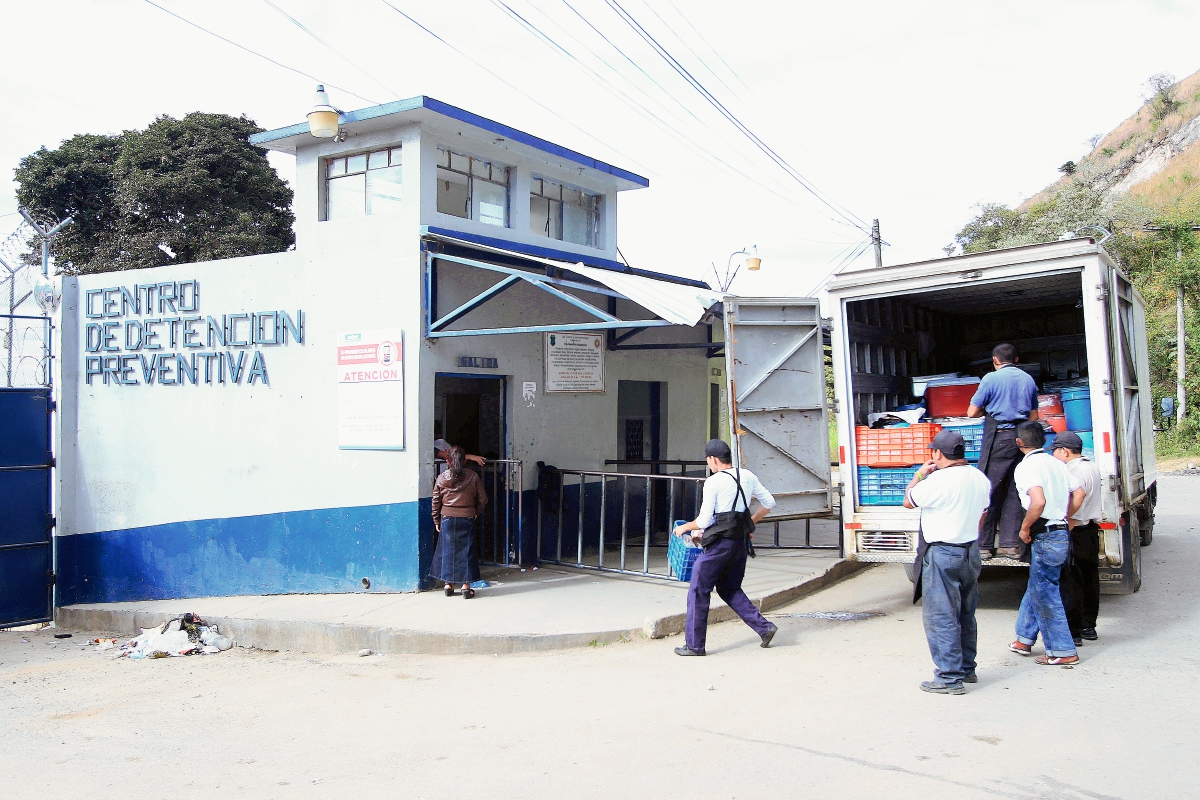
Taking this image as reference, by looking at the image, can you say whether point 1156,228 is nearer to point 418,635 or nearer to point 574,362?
point 574,362

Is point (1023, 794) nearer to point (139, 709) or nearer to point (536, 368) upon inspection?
point (139, 709)

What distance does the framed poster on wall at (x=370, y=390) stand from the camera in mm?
8727

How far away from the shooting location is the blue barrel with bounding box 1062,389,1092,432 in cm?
821

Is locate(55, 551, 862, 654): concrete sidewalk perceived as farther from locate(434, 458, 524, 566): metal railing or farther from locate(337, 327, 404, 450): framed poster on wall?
locate(337, 327, 404, 450): framed poster on wall

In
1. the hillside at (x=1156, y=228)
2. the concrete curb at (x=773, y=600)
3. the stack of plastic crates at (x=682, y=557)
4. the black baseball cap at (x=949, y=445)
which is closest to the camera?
the black baseball cap at (x=949, y=445)

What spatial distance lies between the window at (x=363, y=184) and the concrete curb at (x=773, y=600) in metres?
4.82

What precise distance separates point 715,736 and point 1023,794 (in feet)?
4.97

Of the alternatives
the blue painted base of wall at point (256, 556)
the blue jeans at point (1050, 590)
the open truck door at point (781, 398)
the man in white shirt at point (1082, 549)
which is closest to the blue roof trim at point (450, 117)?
the open truck door at point (781, 398)

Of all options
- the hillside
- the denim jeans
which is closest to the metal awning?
the denim jeans

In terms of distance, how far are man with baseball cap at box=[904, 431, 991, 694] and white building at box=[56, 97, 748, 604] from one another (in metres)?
2.58

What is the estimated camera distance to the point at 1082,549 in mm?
6469

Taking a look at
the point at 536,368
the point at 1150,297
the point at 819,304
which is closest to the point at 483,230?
the point at 536,368

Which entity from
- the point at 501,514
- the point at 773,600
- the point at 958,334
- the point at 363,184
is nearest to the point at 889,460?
the point at 773,600

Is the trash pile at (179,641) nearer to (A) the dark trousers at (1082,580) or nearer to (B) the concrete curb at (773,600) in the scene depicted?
(B) the concrete curb at (773,600)
